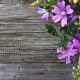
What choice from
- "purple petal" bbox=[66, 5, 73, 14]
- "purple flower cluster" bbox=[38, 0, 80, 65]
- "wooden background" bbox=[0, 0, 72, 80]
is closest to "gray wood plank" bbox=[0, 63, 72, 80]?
"wooden background" bbox=[0, 0, 72, 80]

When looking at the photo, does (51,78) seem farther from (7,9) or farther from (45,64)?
(7,9)

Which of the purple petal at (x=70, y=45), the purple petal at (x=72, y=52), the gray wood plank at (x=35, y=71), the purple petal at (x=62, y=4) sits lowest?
the gray wood plank at (x=35, y=71)

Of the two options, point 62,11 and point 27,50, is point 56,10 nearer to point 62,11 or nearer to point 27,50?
point 62,11

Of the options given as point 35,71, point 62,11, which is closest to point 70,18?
point 62,11

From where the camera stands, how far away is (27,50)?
1.70m

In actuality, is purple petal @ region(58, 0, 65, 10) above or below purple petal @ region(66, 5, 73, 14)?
above

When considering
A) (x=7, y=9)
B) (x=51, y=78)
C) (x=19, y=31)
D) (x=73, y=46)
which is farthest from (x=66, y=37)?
(x=7, y=9)

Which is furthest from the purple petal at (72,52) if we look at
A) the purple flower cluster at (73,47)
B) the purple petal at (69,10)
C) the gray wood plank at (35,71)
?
the gray wood plank at (35,71)

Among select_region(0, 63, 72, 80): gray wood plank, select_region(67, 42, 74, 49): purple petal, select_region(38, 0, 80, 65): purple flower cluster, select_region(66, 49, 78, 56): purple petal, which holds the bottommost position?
select_region(0, 63, 72, 80): gray wood plank

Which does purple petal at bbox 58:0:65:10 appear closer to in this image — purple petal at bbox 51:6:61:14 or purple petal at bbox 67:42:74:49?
purple petal at bbox 51:6:61:14

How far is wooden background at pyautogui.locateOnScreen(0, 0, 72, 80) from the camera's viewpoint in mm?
1646

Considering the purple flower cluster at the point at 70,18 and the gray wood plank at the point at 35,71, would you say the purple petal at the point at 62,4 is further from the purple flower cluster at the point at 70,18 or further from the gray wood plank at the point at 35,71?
the gray wood plank at the point at 35,71

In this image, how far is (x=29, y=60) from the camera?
1.68 meters

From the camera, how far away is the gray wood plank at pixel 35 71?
163 centimetres
